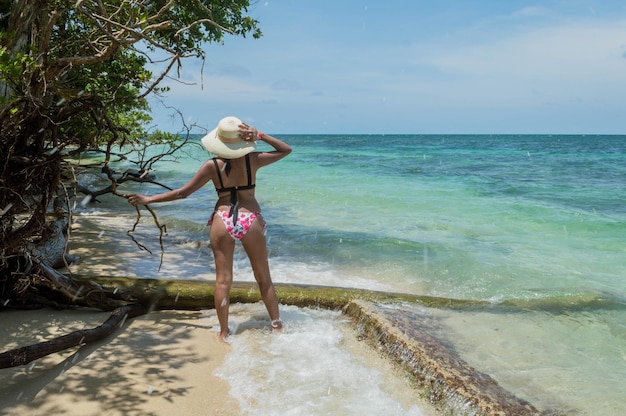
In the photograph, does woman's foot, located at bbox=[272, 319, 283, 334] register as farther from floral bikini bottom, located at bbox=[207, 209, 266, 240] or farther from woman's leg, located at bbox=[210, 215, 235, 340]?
floral bikini bottom, located at bbox=[207, 209, 266, 240]

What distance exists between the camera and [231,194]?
493 cm

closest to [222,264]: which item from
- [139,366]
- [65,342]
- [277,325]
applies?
[277,325]

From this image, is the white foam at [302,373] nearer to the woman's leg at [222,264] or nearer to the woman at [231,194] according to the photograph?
the woman's leg at [222,264]

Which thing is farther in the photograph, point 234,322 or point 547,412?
point 234,322

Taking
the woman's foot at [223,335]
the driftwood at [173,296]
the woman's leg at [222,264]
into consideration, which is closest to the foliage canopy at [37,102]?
the driftwood at [173,296]

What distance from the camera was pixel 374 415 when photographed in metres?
3.81

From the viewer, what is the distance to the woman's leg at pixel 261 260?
5.03 meters

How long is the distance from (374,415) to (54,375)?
2.59 metres

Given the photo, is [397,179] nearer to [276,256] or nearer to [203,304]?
[276,256]

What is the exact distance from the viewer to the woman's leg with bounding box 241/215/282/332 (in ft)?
16.5

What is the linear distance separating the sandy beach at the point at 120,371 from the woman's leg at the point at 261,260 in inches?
24.5

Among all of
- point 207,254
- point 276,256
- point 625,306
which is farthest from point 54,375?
point 625,306

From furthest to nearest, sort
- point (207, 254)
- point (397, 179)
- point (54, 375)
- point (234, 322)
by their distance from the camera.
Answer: point (397, 179) → point (207, 254) → point (234, 322) → point (54, 375)

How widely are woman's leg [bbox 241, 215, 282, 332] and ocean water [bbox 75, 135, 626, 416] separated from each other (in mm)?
258
